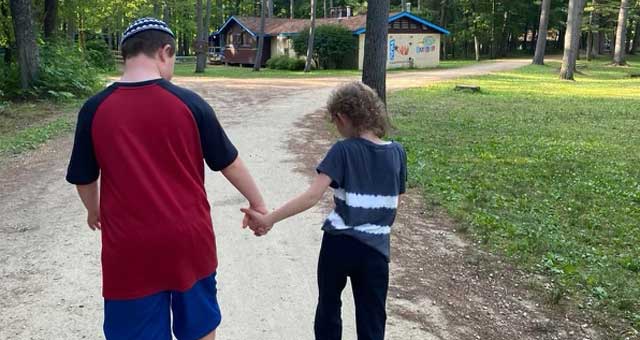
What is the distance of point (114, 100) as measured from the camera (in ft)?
6.91

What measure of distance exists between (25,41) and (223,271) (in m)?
13.2

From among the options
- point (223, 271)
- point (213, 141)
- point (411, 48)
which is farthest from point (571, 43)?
point (213, 141)

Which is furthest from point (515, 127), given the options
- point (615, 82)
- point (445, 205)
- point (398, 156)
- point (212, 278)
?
point (615, 82)

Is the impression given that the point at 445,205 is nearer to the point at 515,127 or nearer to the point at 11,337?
the point at 11,337

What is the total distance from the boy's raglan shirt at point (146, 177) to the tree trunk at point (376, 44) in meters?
9.33

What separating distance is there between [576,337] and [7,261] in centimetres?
442

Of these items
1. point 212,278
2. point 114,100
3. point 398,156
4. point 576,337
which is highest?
point 114,100

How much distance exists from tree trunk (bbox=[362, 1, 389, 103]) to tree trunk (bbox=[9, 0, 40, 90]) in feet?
30.7

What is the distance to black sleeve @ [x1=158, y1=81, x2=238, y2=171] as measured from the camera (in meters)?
2.19

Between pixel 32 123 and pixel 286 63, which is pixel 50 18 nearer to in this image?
pixel 32 123

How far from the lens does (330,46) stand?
122 feet

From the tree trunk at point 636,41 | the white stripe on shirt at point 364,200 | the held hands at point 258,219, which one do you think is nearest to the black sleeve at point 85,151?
the held hands at point 258,219

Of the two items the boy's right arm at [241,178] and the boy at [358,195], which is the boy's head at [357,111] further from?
the boy's right arm at [241,178]

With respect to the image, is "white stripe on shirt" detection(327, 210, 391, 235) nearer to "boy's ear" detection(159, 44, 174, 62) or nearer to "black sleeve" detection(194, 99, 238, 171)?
"black sleeve" detection(194, 99, 238, 171)
